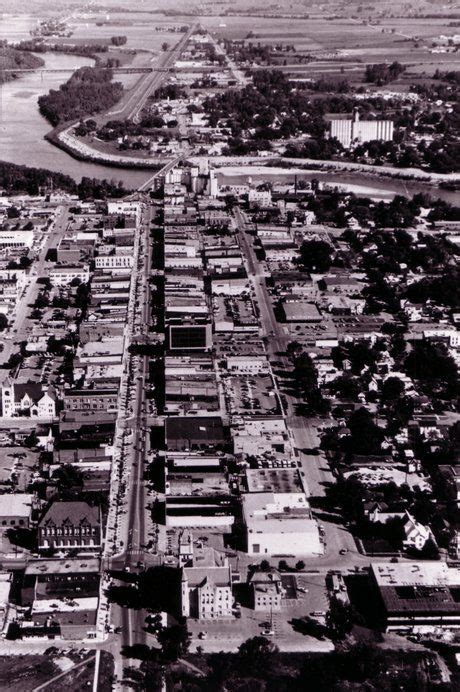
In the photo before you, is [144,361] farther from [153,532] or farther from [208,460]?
[153,532]

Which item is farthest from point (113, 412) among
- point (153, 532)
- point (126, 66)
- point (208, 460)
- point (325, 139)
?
point (126, 66)

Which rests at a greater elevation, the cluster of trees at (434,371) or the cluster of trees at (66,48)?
the cluster of trees at (66,48)

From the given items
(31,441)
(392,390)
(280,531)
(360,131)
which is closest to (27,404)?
(31,441)

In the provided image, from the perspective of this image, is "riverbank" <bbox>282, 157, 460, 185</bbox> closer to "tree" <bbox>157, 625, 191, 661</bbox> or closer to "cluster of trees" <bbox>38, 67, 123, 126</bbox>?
"cluster of trees" <bbox>38, 67, 123, 126</bbox>

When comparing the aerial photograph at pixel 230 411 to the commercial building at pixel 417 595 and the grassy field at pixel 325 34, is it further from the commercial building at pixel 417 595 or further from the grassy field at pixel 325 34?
the grassy field at pixel 325 34

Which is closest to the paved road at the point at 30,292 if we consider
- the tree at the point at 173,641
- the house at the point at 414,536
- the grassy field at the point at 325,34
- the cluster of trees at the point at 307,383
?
the cluster of trees at the point at 307,383
